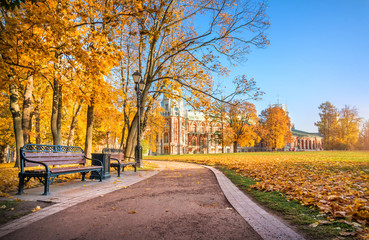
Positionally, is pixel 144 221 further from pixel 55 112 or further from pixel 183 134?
pixel 183 134

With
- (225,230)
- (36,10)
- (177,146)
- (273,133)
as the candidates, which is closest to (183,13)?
(36,10)

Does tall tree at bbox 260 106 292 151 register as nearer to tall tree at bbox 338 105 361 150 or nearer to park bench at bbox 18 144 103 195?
tall tree at bbox 338 105 361 150

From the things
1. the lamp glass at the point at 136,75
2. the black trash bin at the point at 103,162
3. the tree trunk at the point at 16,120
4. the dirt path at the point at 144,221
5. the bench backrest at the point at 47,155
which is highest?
the lamp glass at the point at 136,75

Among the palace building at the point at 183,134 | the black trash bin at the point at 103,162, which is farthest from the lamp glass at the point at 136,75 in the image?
the palace building at the point at 183,134

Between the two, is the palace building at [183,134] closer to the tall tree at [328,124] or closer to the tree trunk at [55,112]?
the tall tree at [328,124]

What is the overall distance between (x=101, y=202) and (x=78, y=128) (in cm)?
2508

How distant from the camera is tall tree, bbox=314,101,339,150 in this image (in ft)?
184

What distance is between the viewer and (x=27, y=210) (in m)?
4.37

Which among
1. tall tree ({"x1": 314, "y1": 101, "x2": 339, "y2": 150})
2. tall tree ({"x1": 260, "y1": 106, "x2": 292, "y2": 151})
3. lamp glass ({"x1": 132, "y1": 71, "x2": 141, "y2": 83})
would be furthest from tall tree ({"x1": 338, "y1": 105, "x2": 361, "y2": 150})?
lamp glass ({"x1": 132, "y1": 71, "x2": 141, "y2": 83})

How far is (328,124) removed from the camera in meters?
61.0

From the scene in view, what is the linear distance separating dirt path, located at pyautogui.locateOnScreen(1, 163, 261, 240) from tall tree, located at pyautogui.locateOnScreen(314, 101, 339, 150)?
2386 inches

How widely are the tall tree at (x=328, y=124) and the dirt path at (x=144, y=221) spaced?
2386 inches

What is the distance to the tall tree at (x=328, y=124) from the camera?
56156 mm

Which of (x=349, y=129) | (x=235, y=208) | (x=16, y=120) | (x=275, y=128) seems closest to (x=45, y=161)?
(x=235, y=208)
